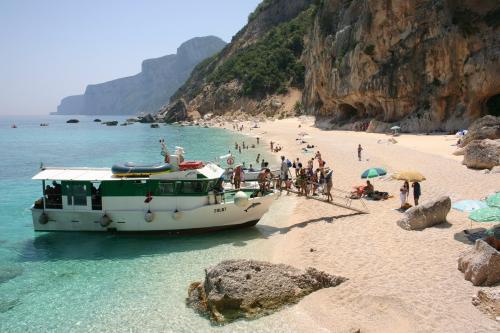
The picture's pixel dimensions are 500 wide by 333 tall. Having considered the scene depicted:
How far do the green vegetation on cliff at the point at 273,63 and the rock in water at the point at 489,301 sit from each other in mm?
100633

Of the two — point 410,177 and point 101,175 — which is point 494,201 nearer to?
point 410,177

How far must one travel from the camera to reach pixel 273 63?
11575 centimetres

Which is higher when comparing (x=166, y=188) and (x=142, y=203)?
(x=166, y=188)

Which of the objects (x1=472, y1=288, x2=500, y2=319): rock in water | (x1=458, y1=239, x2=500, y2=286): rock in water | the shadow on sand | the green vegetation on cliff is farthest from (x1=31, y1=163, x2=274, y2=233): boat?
the green vegetation on cliff

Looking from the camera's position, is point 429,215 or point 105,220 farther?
point 105,220

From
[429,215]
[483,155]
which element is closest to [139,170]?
[429,215]

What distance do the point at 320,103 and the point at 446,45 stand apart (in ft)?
103

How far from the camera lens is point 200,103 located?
126875 millimetres

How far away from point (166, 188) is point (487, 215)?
11300 mm

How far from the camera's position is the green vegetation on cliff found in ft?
364

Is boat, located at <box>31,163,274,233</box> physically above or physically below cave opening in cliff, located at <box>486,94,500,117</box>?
below

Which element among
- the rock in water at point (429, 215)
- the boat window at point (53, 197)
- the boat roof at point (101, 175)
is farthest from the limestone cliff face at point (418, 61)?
the boat window at point (53, 197)

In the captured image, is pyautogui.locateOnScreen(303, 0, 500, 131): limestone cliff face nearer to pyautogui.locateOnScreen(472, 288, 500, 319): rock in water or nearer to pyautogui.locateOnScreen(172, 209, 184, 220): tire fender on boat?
pyautogui.locateOnScreen(172, 209, 184, 220): tire fender on boat

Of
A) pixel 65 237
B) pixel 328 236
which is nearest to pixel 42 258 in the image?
pixel 65 237
